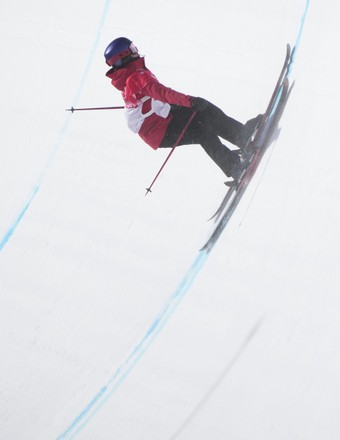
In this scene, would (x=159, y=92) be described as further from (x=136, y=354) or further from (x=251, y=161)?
(x=136, y=354)

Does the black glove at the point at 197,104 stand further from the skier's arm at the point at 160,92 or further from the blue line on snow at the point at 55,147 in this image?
the blue line on snow at the point at 55,147

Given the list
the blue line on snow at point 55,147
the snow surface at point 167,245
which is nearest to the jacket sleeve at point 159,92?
the snow surface at point 167,245

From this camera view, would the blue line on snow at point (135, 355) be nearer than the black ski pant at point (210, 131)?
Yes

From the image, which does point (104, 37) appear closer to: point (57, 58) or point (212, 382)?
point (57, 58)

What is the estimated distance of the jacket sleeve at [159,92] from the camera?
3.57m

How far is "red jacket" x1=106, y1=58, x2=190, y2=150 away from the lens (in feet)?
11.9

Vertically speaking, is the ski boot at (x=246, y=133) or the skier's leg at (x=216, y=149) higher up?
the ski boot at (x=246, y=133)

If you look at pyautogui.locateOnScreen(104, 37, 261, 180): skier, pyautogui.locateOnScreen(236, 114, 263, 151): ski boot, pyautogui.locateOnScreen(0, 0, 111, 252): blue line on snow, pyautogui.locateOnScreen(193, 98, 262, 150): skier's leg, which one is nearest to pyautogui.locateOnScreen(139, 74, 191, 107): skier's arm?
pyautogui.locateOnScreen(104, 37, 261, 180): skier

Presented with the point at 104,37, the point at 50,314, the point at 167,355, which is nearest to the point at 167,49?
the point at 104,37

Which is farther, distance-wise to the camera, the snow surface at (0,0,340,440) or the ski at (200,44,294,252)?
the ski at (200,44,294,252)

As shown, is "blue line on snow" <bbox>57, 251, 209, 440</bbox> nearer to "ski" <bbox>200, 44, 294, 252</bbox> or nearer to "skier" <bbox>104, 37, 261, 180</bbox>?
"ski" <bbox>200, 44, 294, 252</bbox>

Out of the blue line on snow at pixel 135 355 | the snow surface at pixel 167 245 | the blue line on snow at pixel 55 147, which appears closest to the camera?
the snow surface at pixel 167 245

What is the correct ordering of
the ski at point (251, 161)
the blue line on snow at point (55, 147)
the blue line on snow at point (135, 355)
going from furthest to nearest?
the blue line on snow at point (55, 147), the ski at point (251, 161), the blue line on snow at point (135, 355)

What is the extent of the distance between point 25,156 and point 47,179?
0.30 metres
